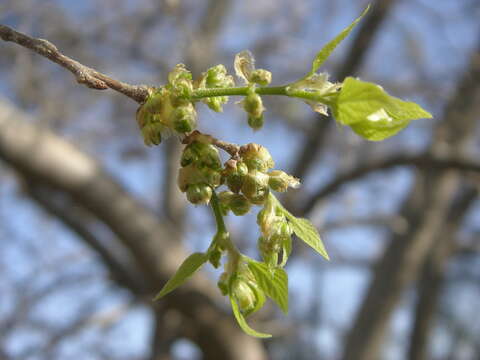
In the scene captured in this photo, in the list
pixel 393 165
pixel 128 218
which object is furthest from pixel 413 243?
pixel 128 218

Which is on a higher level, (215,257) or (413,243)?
(215,257)

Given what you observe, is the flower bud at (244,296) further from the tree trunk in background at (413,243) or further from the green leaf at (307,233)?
the tree trunk in background at (413,243)

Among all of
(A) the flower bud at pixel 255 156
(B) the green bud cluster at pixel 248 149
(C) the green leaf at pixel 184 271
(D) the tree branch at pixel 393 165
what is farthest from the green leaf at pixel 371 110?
(D) the tree branch at pixel 393 165

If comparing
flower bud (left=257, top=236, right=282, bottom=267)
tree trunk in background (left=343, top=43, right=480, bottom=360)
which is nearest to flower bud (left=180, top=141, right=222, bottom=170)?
flower bud (left=257, top=236, right=282, bottom=267)

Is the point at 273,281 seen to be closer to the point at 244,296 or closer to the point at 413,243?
the point at 244,296

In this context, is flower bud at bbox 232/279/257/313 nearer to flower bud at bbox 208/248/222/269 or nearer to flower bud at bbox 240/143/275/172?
flower bud at bbox 208/248/222/269

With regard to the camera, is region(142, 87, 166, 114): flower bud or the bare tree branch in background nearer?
region(142, 87, 166, 114): flower bud
